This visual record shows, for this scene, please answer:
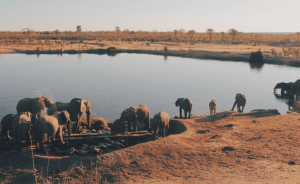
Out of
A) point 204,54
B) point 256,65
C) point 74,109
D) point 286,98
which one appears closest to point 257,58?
point 256,65

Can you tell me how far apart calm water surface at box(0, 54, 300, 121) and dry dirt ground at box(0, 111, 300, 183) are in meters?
8.03

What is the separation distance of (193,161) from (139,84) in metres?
19.7

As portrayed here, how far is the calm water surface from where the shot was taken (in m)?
22.3

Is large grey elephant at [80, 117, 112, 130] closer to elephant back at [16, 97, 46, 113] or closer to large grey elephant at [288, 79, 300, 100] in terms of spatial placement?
elephant back at [16, 97, 46, 113]

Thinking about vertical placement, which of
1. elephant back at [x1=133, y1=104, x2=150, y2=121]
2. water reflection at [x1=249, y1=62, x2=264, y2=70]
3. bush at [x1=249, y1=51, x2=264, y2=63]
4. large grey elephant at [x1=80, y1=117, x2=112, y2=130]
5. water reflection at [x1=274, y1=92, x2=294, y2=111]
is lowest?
large grey elephant at [x1=80, y1=117, x2=112, y2=130]

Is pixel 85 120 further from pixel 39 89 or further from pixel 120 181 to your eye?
pixel 39 89

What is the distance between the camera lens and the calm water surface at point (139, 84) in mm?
22297

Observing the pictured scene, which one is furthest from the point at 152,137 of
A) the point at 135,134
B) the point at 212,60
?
the point at 212,60

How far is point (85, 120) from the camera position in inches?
668

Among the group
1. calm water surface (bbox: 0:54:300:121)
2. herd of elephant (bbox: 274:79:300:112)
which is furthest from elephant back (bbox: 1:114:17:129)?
herd of elephant (bbox: 274:79:300:112)

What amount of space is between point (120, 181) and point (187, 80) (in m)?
24.0

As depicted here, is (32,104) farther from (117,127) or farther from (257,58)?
(257,58)

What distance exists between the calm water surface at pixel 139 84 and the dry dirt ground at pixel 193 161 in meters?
8.03

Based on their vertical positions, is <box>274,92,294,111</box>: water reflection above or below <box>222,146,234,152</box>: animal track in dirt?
above
